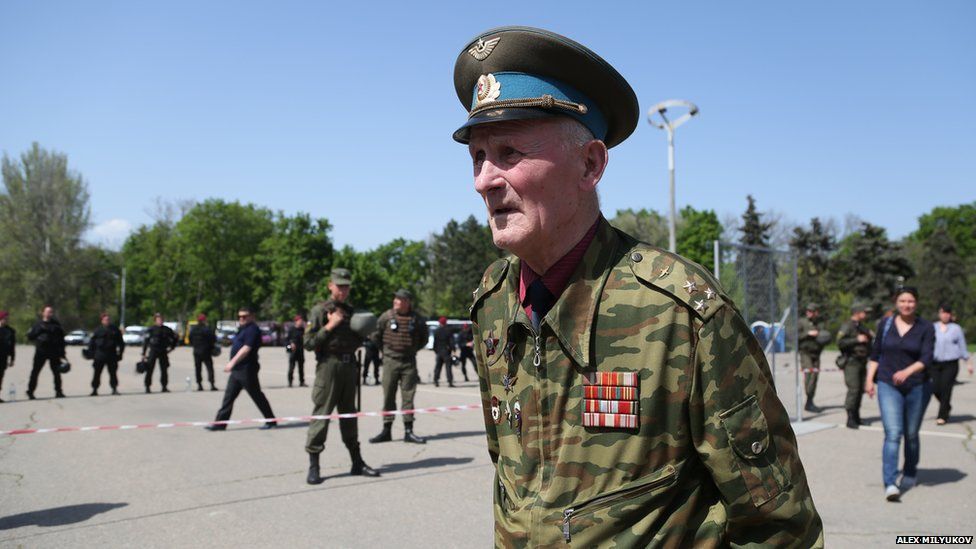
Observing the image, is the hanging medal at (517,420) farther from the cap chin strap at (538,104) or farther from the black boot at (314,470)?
the black boot at (314,470)

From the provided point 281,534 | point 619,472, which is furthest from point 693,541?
point 281,534

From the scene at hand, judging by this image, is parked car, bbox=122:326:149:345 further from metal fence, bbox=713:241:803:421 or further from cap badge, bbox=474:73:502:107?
cap badge, bbox=474:73:502:107

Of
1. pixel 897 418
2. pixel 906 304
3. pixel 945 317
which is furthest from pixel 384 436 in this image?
pixel 945 317

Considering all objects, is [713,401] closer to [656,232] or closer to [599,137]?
[599,137]

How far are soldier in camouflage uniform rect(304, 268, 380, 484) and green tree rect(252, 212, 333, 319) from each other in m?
57.9

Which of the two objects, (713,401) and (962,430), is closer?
(713,401)

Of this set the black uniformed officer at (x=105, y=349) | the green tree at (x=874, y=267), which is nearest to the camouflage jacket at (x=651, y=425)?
the black uniformed officer at (x=105, y=349)

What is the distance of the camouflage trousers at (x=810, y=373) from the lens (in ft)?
45.4

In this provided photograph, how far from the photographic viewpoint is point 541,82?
5.87 feet

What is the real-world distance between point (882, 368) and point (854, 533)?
207cm

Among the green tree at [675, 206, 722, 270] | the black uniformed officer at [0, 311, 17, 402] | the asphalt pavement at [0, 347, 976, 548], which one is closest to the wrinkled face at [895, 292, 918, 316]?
the asphalt pavement at [0, 347, 976, 548]

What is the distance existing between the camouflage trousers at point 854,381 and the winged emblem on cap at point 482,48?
11607 mm

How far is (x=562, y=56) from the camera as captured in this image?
177 centimetres

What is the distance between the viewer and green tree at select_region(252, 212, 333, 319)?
65500 mm
